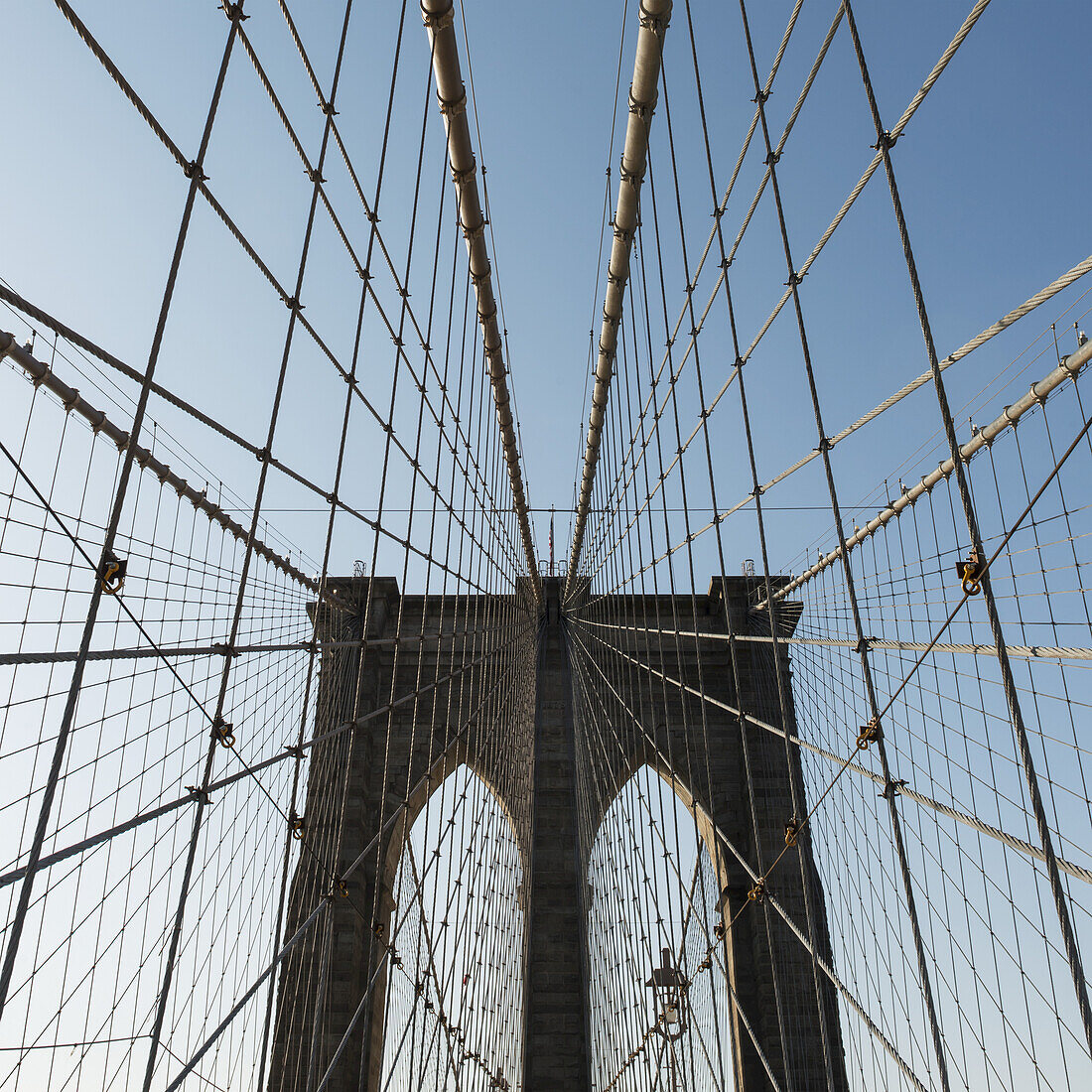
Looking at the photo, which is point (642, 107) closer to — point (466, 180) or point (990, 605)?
point (466, 180)

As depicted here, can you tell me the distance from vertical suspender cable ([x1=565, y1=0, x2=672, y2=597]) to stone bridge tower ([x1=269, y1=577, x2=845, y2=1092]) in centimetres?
316

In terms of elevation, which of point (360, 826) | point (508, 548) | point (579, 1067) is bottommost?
point (579, 1067)

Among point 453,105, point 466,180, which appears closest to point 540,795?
point 466,180

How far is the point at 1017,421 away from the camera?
17.3 feet

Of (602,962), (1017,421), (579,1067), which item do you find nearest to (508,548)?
(602,962)

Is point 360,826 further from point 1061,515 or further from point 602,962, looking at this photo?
point 1061,515

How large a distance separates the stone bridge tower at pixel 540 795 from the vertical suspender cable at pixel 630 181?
10.4 feet

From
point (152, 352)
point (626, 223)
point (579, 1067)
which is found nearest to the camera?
point (152, 352)

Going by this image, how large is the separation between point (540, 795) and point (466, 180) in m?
8.44

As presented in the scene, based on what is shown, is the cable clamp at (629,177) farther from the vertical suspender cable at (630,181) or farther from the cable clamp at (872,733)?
the cable clamp at (872,733)

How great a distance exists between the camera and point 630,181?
6340 mm

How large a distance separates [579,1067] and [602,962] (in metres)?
1.53

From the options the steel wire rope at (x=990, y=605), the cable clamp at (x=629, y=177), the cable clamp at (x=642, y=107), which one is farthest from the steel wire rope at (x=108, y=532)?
the cable clamp at (x=629, y=177)

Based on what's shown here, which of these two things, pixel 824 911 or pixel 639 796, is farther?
pixel 824 911
